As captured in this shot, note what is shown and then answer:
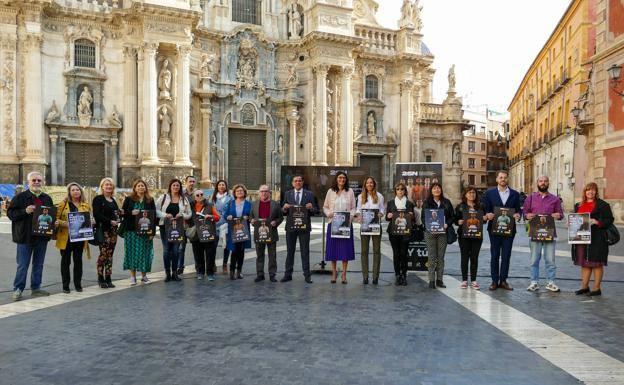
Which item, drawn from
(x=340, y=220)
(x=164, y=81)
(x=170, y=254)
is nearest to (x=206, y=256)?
(x=170, y=254)

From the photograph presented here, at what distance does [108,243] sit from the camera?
32.5 feet

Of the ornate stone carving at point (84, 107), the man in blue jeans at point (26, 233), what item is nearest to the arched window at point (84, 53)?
the ornate stone carving at point (84, 107)

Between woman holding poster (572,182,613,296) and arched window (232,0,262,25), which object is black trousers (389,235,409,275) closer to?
woman holding poster (572,182,613,296)

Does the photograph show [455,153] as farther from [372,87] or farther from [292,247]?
[292,247]

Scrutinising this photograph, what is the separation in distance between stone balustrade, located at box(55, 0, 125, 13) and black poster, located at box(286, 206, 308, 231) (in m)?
19.3

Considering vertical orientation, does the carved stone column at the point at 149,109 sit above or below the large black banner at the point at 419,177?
above

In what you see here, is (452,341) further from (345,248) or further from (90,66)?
(90,66)

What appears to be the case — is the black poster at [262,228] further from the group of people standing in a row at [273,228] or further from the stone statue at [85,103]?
the stone statue at [85,103]

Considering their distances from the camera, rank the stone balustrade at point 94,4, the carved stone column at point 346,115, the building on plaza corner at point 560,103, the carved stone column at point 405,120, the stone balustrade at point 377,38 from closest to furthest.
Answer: the stone balustrade at point 94,4, the carved stone column at point 346,115, the building on plaza corner at point 560,103, the stone balustrade at point 377,38, the carved stone column at point 405,120

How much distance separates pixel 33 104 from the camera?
24281 millimetres

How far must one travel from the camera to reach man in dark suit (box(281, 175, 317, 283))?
10.8 meters

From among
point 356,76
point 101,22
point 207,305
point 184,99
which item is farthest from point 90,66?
point 207,305

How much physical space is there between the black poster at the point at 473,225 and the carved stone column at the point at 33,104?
20335 millimetres

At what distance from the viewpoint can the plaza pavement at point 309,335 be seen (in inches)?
210
